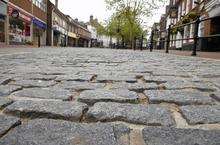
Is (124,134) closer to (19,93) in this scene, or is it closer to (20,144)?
(20,144)

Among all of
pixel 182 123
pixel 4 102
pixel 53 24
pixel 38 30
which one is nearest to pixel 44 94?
pixel 4 102

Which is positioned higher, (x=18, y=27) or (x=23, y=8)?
(x=23, y=8)

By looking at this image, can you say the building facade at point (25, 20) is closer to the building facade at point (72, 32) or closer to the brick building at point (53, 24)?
the brick building at point (53, 24)

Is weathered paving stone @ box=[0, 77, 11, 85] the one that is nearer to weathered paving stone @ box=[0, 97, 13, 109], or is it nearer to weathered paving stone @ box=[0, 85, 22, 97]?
weathered paving stone @ box=[0, 85, 22, 97]

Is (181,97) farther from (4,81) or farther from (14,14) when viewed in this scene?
(14,14)

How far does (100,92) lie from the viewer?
9.09ft

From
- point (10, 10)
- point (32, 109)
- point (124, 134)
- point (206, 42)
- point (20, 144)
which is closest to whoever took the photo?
point (20, 144)

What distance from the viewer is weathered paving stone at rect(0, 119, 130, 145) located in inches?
58.4

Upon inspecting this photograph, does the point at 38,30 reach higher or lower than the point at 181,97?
higher

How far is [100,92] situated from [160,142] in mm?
1330

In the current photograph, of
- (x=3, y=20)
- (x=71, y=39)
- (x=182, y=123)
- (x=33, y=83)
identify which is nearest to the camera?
(x=182, y=123)

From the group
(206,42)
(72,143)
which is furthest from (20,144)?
(206,42)

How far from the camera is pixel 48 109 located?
2.08 metres

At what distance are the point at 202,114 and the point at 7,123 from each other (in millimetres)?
1162
